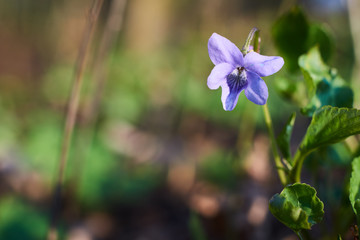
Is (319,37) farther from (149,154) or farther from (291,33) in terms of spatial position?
(149,154)

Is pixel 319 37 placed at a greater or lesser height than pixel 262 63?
greater

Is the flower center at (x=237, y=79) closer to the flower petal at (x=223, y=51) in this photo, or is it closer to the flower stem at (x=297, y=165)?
the flower petal at (x=223, y=51)

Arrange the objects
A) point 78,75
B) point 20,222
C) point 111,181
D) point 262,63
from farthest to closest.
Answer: point 111,181, point 20,222, point 78,75, point 262,63

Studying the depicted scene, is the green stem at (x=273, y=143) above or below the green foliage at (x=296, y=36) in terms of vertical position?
below

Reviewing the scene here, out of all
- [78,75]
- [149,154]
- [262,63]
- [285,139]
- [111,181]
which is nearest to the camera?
[262,63]

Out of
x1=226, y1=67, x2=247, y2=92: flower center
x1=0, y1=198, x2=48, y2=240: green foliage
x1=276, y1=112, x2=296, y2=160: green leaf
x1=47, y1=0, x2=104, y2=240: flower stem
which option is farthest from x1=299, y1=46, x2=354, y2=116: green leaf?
x1=0, y1=198, x2=48, y2=240: green foliage

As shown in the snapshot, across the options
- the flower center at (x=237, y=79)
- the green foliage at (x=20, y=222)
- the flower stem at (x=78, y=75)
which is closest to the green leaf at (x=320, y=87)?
the flower center at (x=237, y=79)

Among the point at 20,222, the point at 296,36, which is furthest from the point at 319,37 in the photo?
the point at 20,222
